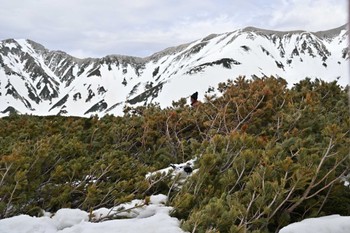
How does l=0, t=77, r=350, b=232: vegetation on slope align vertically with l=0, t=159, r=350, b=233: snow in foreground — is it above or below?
above

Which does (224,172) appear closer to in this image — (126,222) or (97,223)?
(126,222)

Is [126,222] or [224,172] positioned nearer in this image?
[126,222]

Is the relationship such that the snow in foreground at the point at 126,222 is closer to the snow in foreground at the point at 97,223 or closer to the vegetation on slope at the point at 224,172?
the snow in foreground at the point at 97,223

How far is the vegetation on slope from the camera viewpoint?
3.98 m

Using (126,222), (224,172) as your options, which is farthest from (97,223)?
(224,172)

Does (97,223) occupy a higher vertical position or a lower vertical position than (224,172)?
lower

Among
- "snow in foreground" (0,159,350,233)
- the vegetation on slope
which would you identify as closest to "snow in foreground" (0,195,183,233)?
"snow in foreground" (0,159,350,233)

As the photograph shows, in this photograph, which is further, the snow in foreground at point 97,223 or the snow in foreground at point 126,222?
the snow in foreground at point 97,223

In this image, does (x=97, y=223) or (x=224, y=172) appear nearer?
(x=97, y=223)

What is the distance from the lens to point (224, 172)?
198 inches

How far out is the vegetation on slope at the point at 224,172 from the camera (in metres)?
3.98

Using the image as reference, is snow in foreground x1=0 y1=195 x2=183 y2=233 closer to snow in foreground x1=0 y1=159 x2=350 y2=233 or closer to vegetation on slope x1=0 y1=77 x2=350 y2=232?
snow in foreground x1=0 y1=159 x2=350 y2=233

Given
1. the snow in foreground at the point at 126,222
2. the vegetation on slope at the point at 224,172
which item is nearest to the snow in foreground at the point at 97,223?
the snow in foreground at the point at 126,222

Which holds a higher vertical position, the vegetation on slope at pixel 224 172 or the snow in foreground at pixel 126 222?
the vegetation on slope at pixel 224 172
